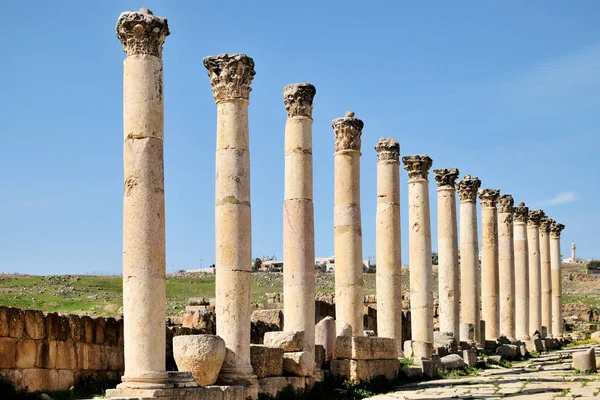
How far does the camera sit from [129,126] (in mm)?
15523

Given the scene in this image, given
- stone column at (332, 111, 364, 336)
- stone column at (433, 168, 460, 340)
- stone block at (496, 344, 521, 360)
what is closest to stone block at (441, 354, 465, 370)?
stone column at (433, 168, 460, 340)

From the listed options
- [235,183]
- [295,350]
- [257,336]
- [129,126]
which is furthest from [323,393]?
[129,126]

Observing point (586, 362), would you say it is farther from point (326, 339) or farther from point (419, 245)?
point (326, 339)

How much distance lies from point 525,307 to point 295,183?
2298 cm

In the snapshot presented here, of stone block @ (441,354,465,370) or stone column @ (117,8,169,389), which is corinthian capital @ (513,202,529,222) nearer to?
stone block @ (441,354,465,370)

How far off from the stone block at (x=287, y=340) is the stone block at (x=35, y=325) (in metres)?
5.04

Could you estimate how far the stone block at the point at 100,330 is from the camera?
19.4 meters

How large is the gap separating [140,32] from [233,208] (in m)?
4.58

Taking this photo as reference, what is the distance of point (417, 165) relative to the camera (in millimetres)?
29875

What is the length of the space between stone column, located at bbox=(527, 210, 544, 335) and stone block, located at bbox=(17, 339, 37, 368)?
103 ft

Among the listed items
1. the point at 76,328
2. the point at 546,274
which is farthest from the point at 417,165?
the point at 546,274

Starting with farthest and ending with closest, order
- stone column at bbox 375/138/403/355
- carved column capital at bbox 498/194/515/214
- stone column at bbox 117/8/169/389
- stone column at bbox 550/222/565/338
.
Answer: stone column at bbox 550/222/565/338 → carved column capital at bbox 498/194/515/214 → stone column at bbox 375/138/403/355 → stone column at bbox 117/8/169/389

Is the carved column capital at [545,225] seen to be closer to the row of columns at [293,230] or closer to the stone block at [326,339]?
the row of columns at [293,230]

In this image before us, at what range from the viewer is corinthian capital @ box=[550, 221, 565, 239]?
5078cm
